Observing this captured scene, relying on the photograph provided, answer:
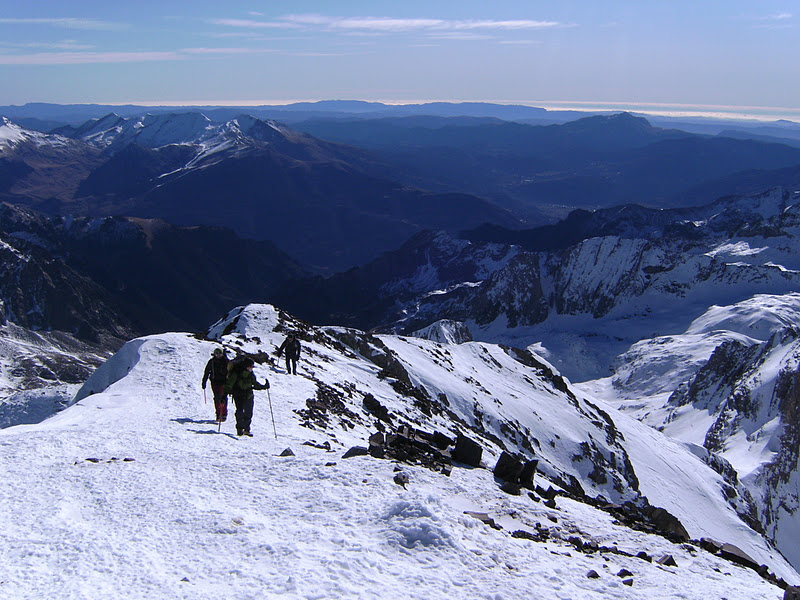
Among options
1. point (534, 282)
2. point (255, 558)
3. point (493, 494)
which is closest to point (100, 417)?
point (255, 558)

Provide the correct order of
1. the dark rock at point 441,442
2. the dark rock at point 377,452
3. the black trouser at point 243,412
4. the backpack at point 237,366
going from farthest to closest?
the dark rock at point 441,442, the backpack at point 237,366, the black trouser at point 243,412, the dark rock at point 377,452

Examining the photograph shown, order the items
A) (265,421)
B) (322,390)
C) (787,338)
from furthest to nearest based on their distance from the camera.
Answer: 1. (787,338)
2. (322,390)
3. (265,421)

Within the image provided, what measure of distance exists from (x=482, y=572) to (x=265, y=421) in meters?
11.6

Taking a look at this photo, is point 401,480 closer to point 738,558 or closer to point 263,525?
point 263,525

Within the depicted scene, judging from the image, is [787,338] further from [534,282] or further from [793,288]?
[534,282]

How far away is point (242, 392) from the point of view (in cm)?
1869

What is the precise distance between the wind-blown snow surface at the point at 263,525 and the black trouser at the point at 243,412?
0.47 meters

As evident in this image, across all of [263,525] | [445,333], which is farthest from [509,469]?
[445,333]

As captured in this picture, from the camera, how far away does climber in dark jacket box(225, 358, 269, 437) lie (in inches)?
723

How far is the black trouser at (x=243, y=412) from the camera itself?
18.4m

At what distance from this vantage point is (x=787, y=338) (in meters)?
114

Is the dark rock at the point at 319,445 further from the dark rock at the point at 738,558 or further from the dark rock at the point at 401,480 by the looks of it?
the dark rock at the point at 738,558

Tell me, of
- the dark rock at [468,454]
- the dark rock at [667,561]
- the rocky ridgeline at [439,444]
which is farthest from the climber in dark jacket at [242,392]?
the dark rock at [667,561]

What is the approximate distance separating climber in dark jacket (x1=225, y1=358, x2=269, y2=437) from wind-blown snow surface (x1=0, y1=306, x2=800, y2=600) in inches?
20.3
